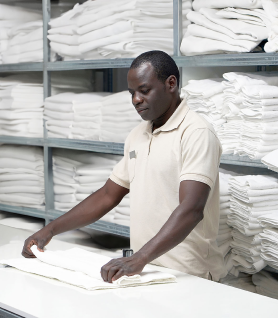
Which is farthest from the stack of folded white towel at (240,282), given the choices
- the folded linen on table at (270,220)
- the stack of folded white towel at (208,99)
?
the stack of folded white towel at (208,99)

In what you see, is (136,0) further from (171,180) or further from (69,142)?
(171,180)

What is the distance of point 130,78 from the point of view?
1746 mm

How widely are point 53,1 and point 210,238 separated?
6.66ft

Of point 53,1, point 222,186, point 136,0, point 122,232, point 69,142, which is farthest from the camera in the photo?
point 53,1

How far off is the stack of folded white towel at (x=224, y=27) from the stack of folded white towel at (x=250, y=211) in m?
0.55

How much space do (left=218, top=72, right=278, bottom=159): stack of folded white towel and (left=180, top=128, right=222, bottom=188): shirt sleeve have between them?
0.57 meters

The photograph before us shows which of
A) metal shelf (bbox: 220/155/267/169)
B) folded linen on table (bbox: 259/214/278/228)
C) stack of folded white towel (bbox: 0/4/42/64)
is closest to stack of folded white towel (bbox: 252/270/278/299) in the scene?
folded linen on table (bbox: 259/214/278/228)

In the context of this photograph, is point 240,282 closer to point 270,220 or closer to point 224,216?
point 224,216

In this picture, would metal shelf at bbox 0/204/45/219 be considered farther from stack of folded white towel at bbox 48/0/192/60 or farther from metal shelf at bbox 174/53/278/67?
metal shelf at bbox 174/53/278/67

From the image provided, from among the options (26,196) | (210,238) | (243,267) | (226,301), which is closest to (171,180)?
(210,238)

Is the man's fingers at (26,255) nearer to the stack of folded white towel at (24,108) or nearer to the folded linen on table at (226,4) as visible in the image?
the folded linen on table at (226,4)

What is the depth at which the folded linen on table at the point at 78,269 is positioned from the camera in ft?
4.60

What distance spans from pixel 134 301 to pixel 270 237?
3.36 ft

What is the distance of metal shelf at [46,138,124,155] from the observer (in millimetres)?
2748
